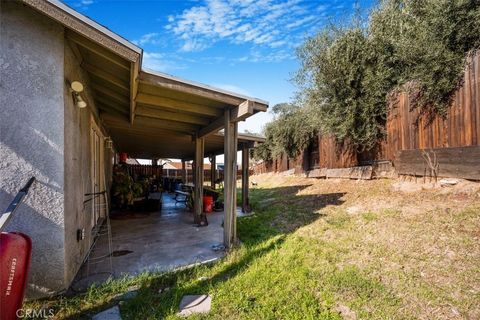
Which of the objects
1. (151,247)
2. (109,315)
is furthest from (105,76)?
(109,315)

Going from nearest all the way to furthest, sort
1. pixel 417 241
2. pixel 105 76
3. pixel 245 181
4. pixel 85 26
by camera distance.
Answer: pixel 85 26 < pixel 417 241 < pixel 105 76 < pixel 245 181

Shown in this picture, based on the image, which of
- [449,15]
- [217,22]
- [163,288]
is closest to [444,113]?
[449,15]

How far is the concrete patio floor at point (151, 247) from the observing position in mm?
3768

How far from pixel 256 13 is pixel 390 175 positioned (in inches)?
218

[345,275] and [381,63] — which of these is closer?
[345,275]

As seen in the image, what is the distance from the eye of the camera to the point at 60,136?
9.66 feet

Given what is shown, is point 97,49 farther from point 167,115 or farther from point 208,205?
point 208,205

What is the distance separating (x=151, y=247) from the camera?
4844mm

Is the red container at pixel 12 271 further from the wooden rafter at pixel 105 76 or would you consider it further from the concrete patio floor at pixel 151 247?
the wooden rafter at pixel 105 76

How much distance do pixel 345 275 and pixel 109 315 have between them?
106 inches

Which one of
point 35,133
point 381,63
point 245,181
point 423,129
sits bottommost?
point 245,181

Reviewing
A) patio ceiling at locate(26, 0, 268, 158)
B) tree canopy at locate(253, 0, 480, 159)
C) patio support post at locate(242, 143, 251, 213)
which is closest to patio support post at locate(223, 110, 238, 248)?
patio ceiling at locate(26, 0, 268, 158)

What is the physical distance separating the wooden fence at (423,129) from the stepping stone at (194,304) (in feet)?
17.6
